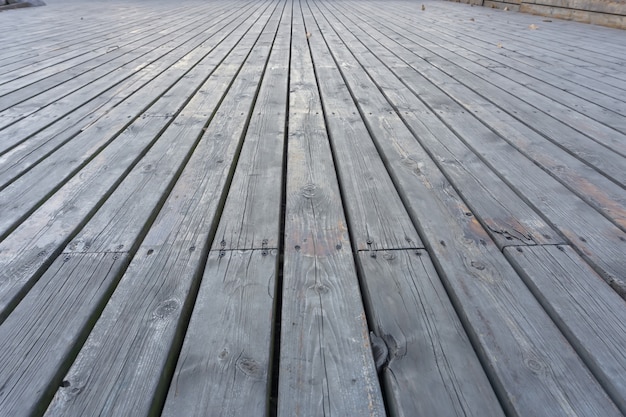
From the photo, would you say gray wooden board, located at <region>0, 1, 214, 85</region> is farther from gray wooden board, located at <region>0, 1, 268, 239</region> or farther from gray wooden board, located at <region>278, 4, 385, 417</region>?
gray wooden board, located at <region>278, 4, 385, 417</region>

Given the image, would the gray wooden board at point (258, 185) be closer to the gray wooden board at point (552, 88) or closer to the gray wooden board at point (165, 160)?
the gray wooden board at point (165, 160)

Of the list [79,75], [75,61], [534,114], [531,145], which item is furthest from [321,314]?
[75,61]

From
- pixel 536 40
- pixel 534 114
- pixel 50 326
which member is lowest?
pixel 50 326

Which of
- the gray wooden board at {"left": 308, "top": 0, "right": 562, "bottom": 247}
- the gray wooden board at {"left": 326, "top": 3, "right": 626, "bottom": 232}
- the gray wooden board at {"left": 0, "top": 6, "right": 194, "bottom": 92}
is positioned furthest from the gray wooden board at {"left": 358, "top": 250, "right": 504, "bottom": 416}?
the gray wooden board at {"left": 0, "top": 6, "right": 194, "bottom": 92}

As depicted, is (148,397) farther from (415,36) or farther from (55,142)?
(415,36)

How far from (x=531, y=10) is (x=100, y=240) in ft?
24.8

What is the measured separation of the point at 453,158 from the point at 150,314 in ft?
4.01

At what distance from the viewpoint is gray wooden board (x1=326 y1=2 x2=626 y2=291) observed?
3.68 feet

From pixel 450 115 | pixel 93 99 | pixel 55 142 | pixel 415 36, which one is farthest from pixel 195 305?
pixel 415 36

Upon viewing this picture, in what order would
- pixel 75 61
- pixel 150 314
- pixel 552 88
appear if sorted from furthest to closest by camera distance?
pixel 75 61
pixel 552 88
pixel 150 314

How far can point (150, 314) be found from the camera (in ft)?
2.94

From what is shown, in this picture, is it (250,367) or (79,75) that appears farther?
(79,75)

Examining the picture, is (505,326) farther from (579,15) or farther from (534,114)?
(579,15)

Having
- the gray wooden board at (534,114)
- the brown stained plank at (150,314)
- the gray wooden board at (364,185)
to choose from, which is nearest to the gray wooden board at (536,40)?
the gray wooden board at (534,114)
